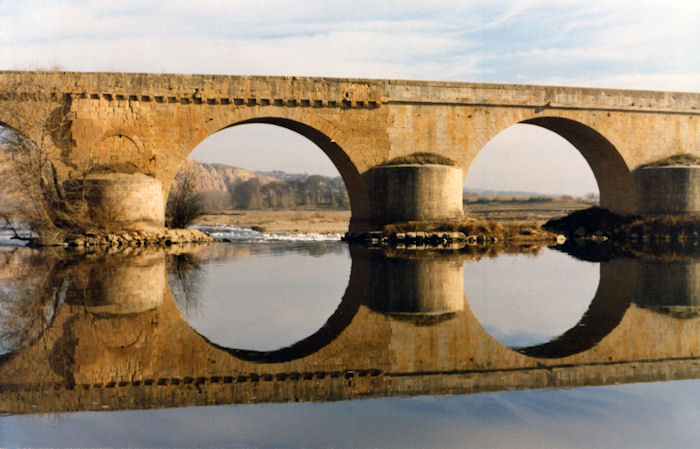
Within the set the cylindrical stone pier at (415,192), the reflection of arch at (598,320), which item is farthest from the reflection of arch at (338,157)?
the reflection of arch at (598,320)

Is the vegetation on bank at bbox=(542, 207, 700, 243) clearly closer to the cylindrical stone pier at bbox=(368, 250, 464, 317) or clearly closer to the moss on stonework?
the moss on stonework

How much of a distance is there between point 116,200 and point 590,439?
1711 centimetres

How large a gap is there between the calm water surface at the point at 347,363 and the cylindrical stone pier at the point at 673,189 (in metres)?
13.8

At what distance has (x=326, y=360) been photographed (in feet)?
18.9

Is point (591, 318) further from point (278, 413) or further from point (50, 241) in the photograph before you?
point (50, 241)

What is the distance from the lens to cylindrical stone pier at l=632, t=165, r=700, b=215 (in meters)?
23.2

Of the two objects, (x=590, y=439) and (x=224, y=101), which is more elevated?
(x=224, y=101)

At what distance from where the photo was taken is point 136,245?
749 inches

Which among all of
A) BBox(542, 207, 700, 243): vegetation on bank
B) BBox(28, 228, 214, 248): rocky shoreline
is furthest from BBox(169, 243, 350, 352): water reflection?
BBox(542, 207, 700, 243): vegetation on bank

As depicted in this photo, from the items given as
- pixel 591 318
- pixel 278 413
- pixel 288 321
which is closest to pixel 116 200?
pixel 288 321

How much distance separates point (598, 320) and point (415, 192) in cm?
1336

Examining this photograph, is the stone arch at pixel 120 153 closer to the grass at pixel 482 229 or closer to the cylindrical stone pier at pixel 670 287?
the grass at pixel 482 229

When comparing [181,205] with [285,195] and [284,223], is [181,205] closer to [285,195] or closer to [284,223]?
[284,223]

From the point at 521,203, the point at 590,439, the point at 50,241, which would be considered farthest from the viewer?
the point at 521,203
